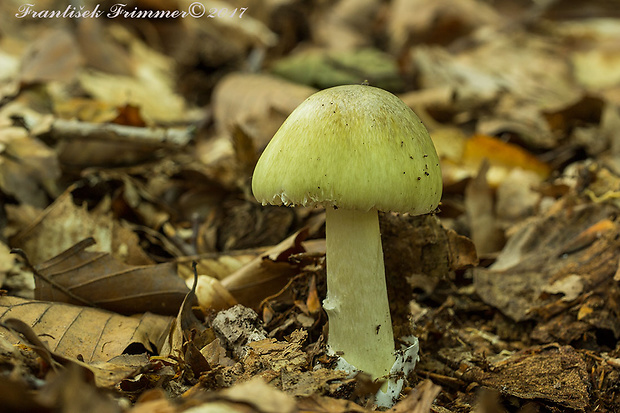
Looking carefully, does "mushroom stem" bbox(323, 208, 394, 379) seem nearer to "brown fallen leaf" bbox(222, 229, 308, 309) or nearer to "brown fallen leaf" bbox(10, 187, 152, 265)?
"brown fallen leaf" bbox(222, 229, 308, 309)

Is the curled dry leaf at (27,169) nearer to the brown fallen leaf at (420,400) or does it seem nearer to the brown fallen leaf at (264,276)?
the brown fallen leaf at (264,276)

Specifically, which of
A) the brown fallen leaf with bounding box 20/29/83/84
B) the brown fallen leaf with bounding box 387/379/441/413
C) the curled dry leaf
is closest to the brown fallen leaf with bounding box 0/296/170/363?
the brown fallen leaf with bounding box 387/379/441/413

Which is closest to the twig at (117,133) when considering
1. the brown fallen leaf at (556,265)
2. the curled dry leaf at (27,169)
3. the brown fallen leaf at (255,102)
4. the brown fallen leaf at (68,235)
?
the curled dry leaf at (27,169)

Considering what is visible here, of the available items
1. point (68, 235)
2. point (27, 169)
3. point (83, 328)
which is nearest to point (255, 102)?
point (27, 169)

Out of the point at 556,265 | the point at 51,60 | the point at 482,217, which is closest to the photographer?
the point at 556,265

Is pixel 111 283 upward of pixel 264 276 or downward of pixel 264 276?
upward

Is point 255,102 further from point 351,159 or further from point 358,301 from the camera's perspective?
point 351,159
